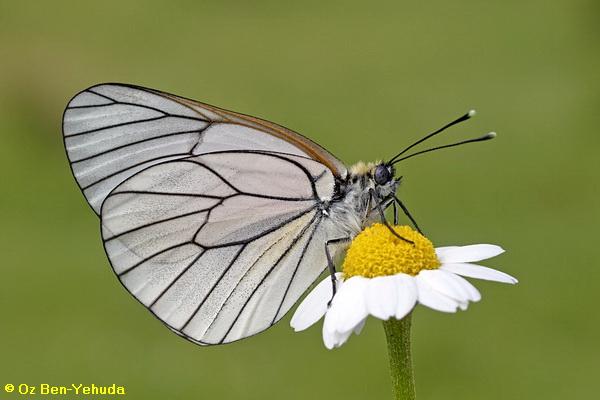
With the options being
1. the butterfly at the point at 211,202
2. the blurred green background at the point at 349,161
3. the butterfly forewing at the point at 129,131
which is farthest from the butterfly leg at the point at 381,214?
the blurred green background at the point at 349,161

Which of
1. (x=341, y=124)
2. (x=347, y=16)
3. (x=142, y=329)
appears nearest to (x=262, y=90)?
(x=341, y=124)

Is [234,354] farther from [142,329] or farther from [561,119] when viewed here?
[561,119]

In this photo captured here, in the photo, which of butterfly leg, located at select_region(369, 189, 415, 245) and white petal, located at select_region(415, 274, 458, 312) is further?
butterfly leg, located at select_region(369, 189, 415, 245)

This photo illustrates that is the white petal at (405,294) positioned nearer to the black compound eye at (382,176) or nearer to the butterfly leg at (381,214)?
the butterfly leg at (381,214)

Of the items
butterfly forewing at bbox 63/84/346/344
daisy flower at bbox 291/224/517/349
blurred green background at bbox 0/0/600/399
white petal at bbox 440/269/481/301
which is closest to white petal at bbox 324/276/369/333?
daisy flower at bbox 291/224/517/349

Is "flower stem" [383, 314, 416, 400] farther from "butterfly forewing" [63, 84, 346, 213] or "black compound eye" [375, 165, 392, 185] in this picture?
"butterfly forewing" [63, 84, 346, 213]

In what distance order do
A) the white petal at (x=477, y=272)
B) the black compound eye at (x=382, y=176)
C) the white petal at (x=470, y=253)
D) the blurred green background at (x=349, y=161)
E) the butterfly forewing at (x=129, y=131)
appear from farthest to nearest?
1. the blurred green background at (x=349, y=161)
2. the butterfly forewing at (x=129, y=131)
3. the black compound eye at (x=382, y=176)
4. the white petal at (x=470, y=253)
5. the white petal at (x=477, y=272)

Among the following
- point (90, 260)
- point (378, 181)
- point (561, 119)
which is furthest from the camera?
point (561, 119)
